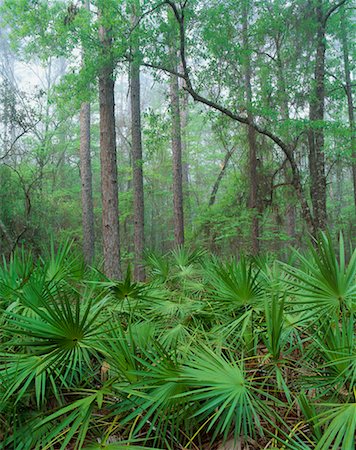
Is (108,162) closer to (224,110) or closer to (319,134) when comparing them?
(224,110)

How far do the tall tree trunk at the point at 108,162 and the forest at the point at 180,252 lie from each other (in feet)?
0.13

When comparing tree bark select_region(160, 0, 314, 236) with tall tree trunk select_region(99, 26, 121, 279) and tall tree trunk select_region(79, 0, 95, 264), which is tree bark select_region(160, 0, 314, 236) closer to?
tall tree trunk select_region(99, 26, 121, 279)

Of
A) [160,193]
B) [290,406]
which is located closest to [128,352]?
[290,406]

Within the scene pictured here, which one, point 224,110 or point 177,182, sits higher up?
point 224,110

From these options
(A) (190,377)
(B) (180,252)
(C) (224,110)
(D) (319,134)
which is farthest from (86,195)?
(A) (190,377)

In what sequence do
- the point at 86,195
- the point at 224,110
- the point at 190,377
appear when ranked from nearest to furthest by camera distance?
the point at 190,377 → the point at 224,110 → the point at 86,195

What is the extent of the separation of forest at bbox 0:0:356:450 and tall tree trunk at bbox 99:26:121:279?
39 millimetres

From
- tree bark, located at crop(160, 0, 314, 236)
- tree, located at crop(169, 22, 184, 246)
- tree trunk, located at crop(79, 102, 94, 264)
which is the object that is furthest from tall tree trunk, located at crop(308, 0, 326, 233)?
tree trunk, located at crop(79, 102, 94, 264)

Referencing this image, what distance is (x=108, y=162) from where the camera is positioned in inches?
340

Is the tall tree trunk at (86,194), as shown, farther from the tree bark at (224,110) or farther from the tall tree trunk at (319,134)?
the tall tree trunk at (319,134)

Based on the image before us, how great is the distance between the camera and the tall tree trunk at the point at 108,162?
8648 millimetres

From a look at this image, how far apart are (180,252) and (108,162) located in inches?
191

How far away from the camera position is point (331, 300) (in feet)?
6.32

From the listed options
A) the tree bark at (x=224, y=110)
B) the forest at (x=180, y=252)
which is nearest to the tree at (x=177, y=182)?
the forest at (x=180, y=252)
